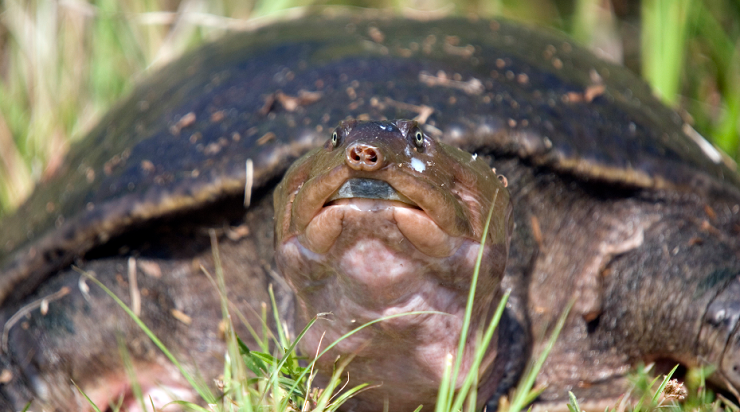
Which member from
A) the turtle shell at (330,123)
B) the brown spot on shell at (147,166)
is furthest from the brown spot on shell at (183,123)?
the brown spot on shell at (147,166)

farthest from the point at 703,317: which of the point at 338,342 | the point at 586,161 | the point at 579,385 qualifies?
the point at 338,342

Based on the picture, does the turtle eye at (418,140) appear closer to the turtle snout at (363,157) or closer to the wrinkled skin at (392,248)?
the wrinkled skin at (392,248)

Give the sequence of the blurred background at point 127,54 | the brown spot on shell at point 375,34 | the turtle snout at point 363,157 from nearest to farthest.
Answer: the turtle snout at point 363,157
the brown spot on shell at point 375,34
the blurred background at point 127,54

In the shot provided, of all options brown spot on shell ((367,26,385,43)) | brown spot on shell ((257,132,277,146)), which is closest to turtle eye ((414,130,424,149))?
brown spot on shell ((257,132,277,146))

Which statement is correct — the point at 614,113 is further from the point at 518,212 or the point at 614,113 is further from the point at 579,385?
the point at 579,385

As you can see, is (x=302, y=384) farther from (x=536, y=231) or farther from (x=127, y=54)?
(x=127, y=54)

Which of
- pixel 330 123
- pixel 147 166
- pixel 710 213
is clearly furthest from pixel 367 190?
pixel 710 213
